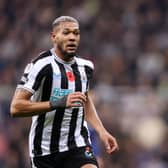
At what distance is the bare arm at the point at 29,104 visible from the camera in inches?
290

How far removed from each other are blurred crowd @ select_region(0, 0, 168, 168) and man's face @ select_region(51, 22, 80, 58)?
354cm

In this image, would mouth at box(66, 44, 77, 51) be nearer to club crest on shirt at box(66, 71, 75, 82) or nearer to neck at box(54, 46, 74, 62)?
neck at box(54, 46, 74, 62)

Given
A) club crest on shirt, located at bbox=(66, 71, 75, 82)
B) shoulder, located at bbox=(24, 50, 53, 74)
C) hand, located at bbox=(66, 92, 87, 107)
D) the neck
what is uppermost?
the neck

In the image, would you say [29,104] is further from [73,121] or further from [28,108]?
[73,121]

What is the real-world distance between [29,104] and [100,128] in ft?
3.27

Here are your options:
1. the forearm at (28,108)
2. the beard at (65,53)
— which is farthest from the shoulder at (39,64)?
the forearm at (28,108)

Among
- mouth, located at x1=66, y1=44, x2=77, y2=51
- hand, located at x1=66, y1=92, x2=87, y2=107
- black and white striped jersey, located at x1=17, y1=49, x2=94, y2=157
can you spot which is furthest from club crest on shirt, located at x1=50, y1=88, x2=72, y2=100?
hand, located at x1=66, y1=92, x2=87, y2=107

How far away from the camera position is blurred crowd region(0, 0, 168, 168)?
A: 13.5 metres

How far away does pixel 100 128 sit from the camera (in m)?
8.31

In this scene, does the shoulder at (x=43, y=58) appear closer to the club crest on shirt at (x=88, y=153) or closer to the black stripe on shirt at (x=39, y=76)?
the black stripe on shirt at (x=39, y=76)

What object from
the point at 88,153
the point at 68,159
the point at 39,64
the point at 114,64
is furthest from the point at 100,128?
the point at 114,64

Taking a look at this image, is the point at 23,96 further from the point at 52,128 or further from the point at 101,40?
the point at 101,40

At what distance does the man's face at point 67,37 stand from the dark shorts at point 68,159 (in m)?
0.85

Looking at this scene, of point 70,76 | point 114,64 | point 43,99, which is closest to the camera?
point 43,99
